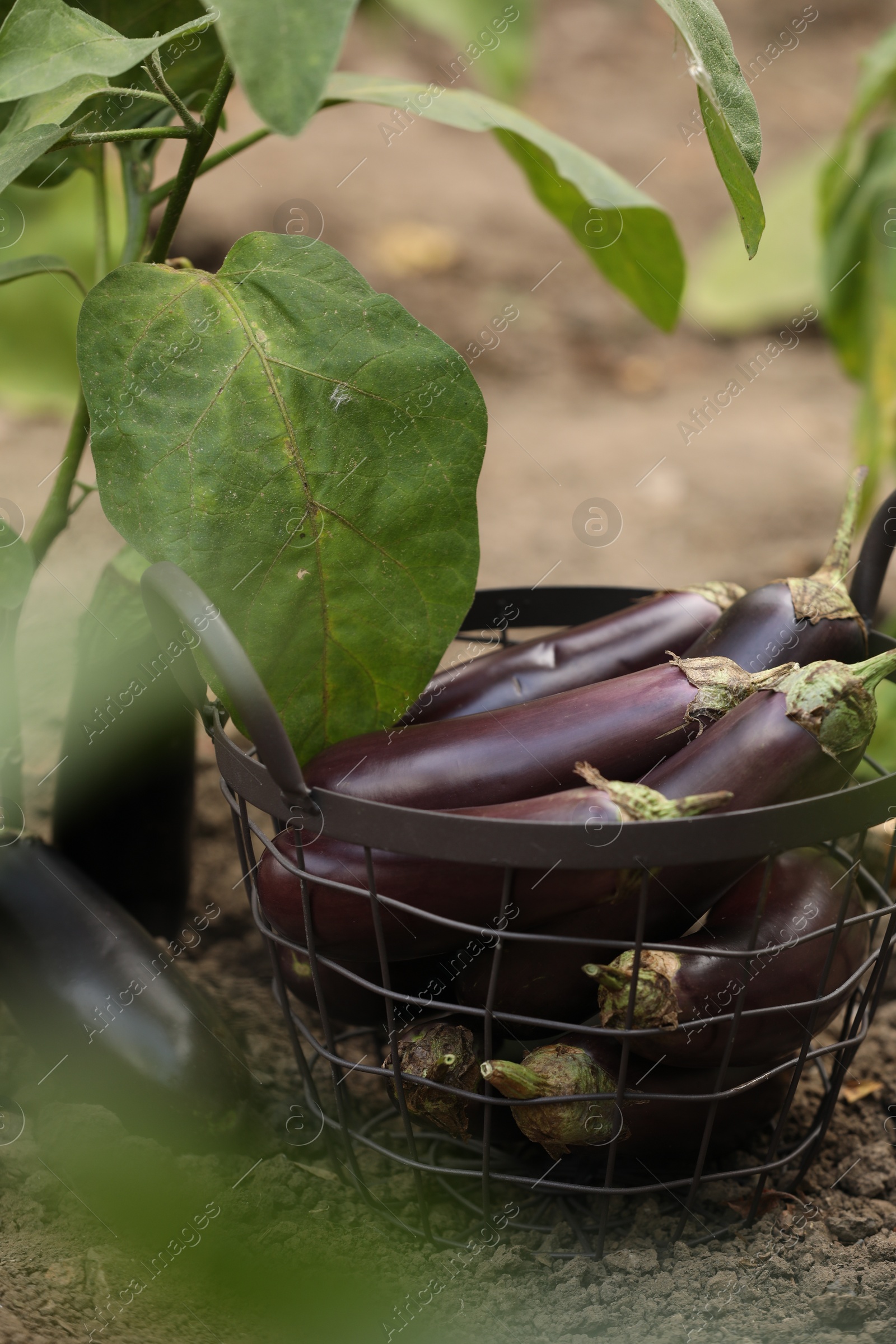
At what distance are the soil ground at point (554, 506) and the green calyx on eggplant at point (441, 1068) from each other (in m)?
0.09

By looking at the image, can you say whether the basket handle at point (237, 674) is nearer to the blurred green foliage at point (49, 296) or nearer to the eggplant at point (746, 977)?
the eggplant at point (746, 977)

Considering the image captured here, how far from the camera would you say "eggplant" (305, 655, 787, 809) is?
0.61 meters

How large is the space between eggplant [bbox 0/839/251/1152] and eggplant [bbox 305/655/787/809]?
21cm

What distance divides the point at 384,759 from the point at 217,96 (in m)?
0.40

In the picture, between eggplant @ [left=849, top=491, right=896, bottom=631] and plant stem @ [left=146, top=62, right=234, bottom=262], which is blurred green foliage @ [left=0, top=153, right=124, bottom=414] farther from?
eggplant @ [left=849, top=491, right=896, bottom=631]

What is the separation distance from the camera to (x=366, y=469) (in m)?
0.65

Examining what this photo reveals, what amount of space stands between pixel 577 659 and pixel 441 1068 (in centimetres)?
28

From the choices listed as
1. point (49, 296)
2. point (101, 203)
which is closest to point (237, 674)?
point (101, 203)

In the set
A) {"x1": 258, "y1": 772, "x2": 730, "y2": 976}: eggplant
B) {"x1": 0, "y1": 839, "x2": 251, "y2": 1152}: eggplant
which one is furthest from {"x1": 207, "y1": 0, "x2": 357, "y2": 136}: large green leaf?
{"x1": 0, "y1": 839, "x2": 251, "y2": 1152}: eggplant

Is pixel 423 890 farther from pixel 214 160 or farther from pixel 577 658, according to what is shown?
pixel 214 160

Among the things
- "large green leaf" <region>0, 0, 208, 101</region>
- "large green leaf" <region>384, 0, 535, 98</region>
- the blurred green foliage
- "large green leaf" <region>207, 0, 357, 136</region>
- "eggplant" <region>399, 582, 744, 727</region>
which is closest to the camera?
"large green leaf" <region>207, 0, 357, 136</region>

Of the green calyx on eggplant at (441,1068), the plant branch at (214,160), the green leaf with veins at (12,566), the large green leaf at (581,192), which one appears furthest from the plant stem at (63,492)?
the green calyx on eggplant at (441,1068)

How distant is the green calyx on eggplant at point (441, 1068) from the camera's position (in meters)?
0.60

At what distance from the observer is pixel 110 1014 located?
714 millimetres
